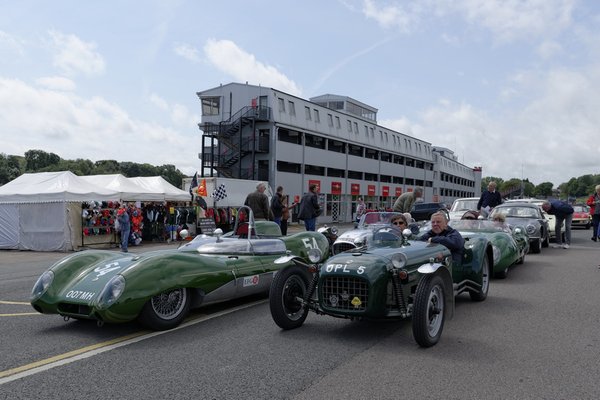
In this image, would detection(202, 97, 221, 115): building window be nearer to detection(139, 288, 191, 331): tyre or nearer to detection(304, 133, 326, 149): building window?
detection(304, 133, 326, 149): building window

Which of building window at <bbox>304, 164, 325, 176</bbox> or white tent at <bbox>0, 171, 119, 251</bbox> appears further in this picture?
building window at <bbox>304, 164, 325, 176</bbox>

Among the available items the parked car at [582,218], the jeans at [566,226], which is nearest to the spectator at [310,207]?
the jeans at [566,226]

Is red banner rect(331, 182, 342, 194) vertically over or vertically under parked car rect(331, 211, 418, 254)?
over

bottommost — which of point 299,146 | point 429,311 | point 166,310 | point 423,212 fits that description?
point 166,310

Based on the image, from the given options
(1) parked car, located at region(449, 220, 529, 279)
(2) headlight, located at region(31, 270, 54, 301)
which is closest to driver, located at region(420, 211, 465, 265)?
(1) parked car, located at region(449, 220, 529, 279)

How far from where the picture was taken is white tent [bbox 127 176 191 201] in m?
21.4

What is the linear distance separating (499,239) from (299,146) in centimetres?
3294

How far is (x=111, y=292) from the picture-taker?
5.03 m

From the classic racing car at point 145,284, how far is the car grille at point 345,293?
1583mm

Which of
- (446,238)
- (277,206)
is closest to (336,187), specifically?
(277,206)

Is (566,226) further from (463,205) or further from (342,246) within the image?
(342,246)

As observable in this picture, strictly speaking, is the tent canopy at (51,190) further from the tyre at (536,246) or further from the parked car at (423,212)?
the tyre at (536,246)

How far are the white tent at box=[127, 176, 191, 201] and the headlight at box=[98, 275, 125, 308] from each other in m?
16.4

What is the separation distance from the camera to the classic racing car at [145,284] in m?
5.08
